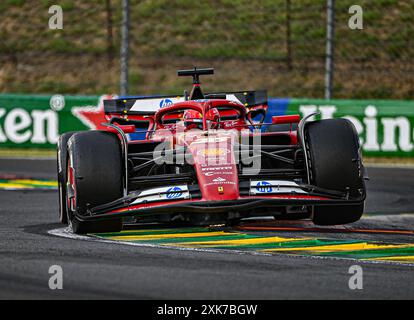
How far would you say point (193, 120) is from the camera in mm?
9938

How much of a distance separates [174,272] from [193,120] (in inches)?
132

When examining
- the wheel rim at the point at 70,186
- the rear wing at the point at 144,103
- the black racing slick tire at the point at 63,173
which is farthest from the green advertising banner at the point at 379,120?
the wheel rim at the point at 70,186

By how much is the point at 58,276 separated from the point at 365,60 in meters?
17.4

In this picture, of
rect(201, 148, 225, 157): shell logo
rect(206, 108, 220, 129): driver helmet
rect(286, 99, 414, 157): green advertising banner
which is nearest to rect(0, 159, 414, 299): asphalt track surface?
rect(201, 148, 225, 157): shell logo

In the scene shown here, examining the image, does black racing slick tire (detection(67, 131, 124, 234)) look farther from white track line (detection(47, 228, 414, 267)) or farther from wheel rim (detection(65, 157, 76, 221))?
white track line (detection(47, 228, 414, 267))

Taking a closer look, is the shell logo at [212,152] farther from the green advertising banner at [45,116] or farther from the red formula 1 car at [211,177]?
the green advertising banner at [45,116]

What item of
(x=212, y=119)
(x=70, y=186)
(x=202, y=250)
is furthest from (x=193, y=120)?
(x=202, y=250)

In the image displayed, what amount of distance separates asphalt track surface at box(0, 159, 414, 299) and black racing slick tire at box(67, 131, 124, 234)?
10.9 inches

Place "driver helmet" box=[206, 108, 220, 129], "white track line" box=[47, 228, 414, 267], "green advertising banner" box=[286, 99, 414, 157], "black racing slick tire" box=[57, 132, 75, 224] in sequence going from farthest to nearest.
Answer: "green advertising banner" box=[286, 99, 414, 157] < "driver helmet" box=[206, 108, 220, 129] < "black racing slick tire" box=[57, 132, 75, 224] < "white track line" box=[47, 228, 414, 267]

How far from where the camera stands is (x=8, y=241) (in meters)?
8.35

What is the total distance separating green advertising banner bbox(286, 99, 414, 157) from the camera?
16312 millimetres
